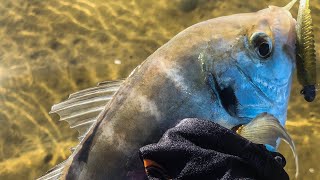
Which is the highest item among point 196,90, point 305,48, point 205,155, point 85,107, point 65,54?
point 305,48

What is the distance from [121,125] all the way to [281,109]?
2.19ft

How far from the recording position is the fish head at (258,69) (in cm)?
167

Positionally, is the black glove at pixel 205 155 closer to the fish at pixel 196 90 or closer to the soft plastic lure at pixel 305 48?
the fish at pixel 196 90

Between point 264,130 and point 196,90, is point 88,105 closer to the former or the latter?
point 196,90

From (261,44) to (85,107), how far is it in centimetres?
82

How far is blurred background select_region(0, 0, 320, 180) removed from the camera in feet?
14.4

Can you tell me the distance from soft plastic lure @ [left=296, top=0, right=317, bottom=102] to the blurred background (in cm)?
233

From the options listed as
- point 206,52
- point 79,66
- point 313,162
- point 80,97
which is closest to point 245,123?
point 206,52

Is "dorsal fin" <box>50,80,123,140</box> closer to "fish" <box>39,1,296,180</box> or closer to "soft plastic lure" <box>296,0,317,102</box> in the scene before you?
"fish" <box>39,1,296,180</box>

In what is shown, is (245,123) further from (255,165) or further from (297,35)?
(297,35)

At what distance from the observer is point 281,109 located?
5.74 feet

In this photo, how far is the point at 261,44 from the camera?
1.68 metres

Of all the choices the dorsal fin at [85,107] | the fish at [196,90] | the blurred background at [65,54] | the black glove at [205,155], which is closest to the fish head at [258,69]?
the fish at [196,90]

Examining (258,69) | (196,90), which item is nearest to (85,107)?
(196,90)
